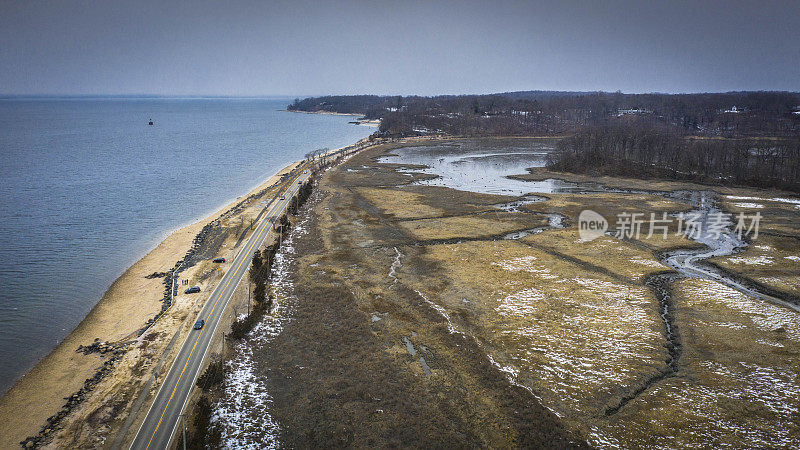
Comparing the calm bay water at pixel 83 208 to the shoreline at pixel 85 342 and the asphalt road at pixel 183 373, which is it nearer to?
the shoreline at pixel 85 342

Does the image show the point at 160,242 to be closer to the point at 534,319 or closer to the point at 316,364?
the point at 316,364

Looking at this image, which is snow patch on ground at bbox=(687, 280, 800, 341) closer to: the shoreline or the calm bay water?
the shoreline

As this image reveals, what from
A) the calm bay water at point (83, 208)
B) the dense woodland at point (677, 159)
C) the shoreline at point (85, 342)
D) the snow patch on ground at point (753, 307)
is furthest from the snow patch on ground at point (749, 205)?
the calm bay water at point (83, 208)

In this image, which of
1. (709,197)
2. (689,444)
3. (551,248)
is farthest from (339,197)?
(709,197)

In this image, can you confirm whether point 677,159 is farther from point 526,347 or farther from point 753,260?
point 526,347

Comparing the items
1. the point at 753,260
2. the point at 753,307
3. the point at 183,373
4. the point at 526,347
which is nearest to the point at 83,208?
the point at 183,373

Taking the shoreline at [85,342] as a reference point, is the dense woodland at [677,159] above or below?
above
